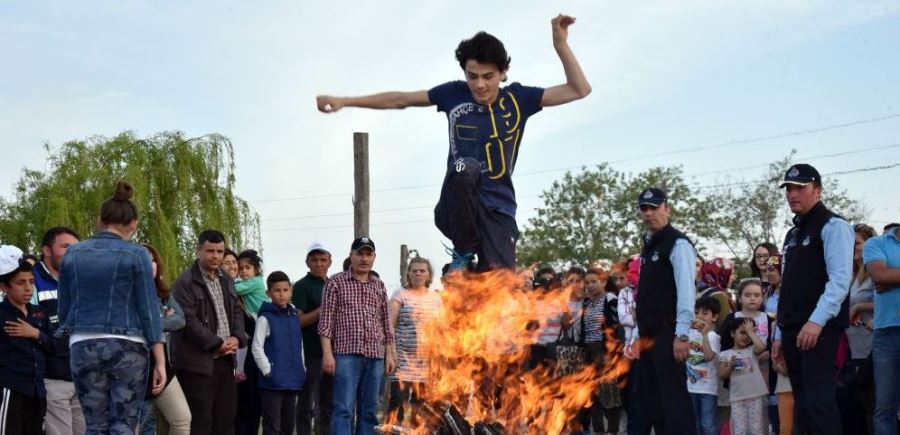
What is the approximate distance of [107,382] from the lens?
23.2ft

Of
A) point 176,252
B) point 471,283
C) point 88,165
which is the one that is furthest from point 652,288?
point 88,165

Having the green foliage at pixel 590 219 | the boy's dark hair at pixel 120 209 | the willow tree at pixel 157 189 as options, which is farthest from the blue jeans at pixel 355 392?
the green foliage at pixel 590 219

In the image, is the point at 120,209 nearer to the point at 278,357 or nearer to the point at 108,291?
the point at 108,291

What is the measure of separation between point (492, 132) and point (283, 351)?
207 inches

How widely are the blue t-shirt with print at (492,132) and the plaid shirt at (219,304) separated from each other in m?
4.48

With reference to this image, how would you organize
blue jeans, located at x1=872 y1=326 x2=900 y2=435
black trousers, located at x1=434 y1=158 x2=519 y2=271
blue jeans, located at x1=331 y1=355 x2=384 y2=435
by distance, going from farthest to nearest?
blue jeans, located at x1=331 y1=355 x2=384 y2=435
blue jeans, located at x1=872 y1=326 x2=900 y2=435
black trousers, located at x1=434 y1=158 x2=519 y2=271

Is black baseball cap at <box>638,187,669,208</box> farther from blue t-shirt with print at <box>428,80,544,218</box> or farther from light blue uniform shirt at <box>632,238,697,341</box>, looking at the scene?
blue t-shirt with print at <box>428,80,544,218</box>

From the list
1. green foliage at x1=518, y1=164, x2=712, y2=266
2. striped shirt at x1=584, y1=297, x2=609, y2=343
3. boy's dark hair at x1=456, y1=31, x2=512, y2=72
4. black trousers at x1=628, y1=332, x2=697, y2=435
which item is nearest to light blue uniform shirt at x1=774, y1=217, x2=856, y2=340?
black trousers at x1=628, y1=332, x2=697, y2=435

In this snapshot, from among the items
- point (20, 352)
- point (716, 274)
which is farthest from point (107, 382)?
point (716, 274)

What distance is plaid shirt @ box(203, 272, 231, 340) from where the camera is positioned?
10055mm

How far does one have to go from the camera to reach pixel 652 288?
28.2 feet

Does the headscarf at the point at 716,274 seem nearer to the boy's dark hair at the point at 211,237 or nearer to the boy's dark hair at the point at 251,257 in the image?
the boy's dark hair at the point at 251,257

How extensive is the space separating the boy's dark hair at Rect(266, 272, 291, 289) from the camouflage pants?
3808 mm

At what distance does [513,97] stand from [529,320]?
4.94ft
